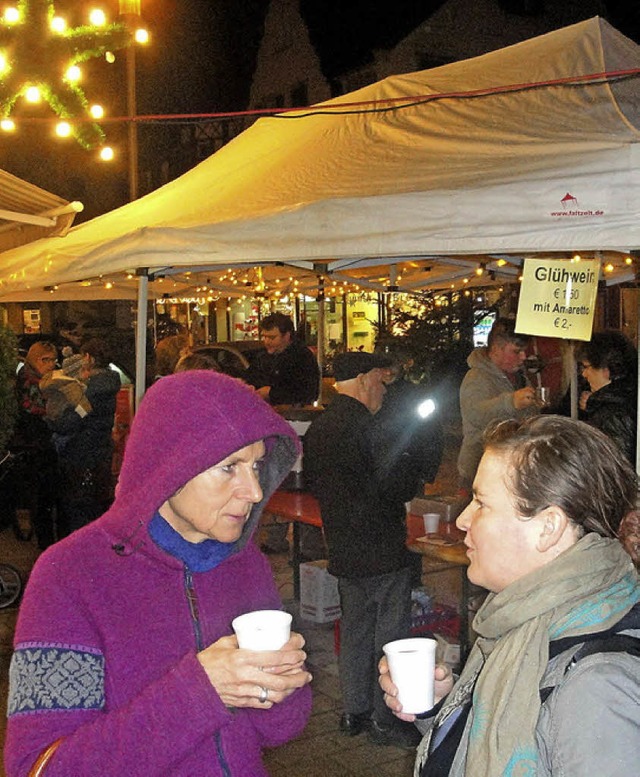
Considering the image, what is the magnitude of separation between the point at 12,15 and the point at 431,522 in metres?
4.87

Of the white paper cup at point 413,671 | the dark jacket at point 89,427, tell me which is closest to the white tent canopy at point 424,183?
the dark jacket at point 89,427

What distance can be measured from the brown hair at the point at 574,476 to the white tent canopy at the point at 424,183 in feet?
7.84

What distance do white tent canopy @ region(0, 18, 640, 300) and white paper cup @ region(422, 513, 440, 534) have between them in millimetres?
1659

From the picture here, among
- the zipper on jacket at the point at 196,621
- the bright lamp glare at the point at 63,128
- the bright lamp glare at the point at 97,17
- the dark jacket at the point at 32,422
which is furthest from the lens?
the dark jacket at the point at 32,422

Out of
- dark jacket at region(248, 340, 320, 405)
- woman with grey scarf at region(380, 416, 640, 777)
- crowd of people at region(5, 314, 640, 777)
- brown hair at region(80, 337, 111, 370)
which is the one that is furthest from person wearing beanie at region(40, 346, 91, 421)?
woman with grey scarf at region(380, 416, 640, 777)

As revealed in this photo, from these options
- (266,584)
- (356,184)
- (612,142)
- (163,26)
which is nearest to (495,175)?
(612,142)

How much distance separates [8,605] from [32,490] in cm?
132

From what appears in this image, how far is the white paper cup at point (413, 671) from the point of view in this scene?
6.54 feet

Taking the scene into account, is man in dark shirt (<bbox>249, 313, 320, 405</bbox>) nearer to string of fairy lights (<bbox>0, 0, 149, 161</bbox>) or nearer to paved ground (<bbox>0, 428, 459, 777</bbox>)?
paved ground (<bbox>0, 428, 459, 777</bbox>)

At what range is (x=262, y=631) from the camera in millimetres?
1756

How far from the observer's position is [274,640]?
177cm

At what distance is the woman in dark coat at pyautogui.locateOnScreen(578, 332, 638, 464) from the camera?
5.20m

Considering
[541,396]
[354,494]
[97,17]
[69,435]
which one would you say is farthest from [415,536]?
[97,17]

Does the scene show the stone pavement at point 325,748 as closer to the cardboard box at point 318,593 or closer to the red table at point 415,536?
the cardboard box at point 318,593
